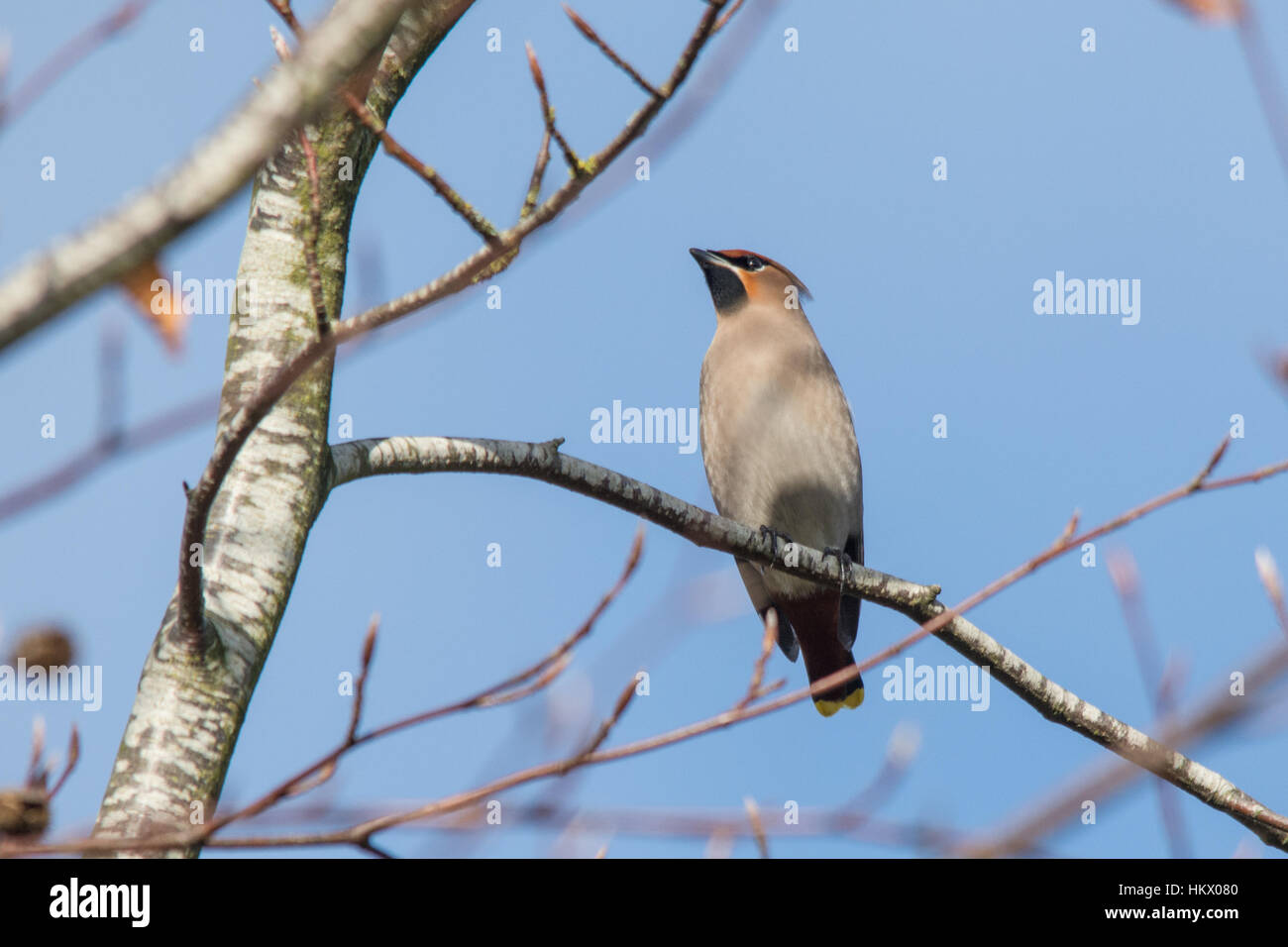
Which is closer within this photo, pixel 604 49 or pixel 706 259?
pixel 604 49

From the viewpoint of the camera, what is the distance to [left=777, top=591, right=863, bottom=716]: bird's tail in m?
5.75

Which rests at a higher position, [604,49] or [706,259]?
[706,259]

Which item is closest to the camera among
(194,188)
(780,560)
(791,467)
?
(194,188)

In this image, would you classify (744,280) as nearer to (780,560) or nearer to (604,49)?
(780,560)

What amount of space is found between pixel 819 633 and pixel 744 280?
6.94 feet

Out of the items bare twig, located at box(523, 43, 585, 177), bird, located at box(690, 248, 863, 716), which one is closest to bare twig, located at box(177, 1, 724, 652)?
bare twig, located at box(523, 43, 585, 177)

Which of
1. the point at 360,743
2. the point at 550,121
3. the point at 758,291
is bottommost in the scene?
the point at 360,743

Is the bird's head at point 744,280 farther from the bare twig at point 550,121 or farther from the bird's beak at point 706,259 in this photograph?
the bare twig at point 550,121

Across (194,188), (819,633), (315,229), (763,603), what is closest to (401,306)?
(315,229)

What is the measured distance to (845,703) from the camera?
6457mm

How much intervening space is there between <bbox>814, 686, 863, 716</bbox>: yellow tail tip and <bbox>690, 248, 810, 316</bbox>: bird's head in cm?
197

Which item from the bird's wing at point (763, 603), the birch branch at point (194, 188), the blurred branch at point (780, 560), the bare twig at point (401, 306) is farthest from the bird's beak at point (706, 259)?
the birch branch at point (194, 188)
